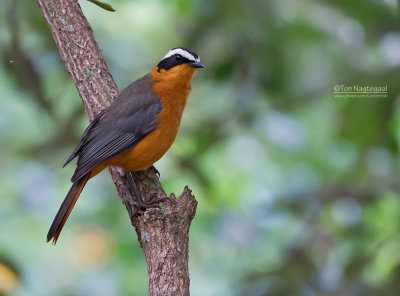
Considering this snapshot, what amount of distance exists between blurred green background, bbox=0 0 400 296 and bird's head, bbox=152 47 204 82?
53 centimetres

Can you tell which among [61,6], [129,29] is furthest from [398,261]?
[129,29]

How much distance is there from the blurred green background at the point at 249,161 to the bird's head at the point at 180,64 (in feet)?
1.75

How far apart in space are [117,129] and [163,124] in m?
0.32

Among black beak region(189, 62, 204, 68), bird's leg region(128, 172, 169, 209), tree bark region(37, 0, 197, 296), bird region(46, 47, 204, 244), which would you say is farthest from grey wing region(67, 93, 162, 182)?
black beak region(189, 62, 204, 68)

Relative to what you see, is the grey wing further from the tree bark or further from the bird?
the tree bark

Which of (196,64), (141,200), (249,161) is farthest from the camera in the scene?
(249,161)

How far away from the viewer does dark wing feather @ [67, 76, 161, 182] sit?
416cm

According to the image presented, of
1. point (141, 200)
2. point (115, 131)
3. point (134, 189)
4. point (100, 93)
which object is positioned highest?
point (100, 93)

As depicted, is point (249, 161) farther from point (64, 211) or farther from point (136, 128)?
point (64, 211)

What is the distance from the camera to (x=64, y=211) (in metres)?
3.96

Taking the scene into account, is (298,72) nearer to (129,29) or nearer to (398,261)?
(398,261)

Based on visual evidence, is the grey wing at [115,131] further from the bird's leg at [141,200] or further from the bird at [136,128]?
the bird's leg at [141,200]

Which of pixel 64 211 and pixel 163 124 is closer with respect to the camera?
pixel 64 211

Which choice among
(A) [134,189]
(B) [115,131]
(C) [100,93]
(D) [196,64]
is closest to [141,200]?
(A) [134,189]
